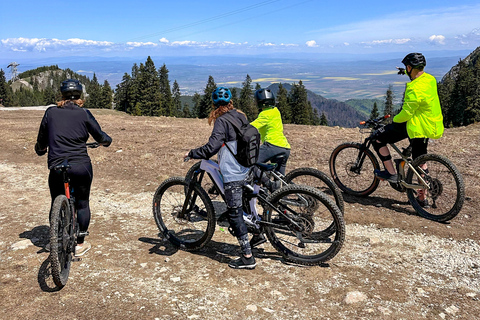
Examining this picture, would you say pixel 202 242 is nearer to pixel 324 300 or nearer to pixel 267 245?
pixel 267 245

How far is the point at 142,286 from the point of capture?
4.38m

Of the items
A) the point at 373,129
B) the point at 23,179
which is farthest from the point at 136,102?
the point at 373,129

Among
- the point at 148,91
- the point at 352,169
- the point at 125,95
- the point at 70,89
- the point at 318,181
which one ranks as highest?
the point at 148,91

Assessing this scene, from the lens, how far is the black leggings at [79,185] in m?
4.70

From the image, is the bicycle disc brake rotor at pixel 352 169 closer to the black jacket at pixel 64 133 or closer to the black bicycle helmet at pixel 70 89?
the black jacket at pixel 64 133

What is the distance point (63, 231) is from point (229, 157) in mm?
2453

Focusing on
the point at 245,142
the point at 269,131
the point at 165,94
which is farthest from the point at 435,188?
the point at 165,94

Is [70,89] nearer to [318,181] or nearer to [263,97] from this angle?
[263,97]

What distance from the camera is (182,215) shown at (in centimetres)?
552

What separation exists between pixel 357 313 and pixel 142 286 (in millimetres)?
2756

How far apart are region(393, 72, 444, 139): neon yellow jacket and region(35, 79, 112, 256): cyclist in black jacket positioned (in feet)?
18.8

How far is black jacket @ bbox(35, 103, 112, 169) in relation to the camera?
4616mm

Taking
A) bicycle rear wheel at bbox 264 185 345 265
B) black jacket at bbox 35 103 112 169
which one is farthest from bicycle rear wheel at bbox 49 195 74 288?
bicycle rear wheel at bbox 264 185 345 265

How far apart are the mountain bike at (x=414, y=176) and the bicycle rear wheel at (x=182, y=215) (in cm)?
396
